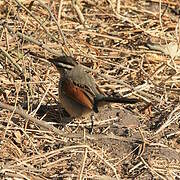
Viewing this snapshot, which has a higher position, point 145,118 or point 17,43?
point 17,43

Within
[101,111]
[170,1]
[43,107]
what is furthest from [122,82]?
[170,1]

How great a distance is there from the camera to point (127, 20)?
8.82 meters

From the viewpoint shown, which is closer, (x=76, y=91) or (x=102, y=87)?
(x=76, y=91)

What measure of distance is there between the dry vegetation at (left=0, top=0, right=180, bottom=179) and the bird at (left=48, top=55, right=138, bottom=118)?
0.67ft

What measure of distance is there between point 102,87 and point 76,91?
78 centimetres

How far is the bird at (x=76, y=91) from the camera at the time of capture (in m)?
6.71

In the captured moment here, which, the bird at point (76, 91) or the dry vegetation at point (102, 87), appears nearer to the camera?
the dry vegetation at point (102, 87)

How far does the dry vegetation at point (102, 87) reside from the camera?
5988 mm

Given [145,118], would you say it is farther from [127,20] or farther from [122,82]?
[127,20]

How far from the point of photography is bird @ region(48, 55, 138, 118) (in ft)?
22.0

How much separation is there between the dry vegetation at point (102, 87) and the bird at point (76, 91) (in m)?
0.20

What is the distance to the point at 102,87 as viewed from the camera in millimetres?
7504

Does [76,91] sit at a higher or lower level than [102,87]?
higher

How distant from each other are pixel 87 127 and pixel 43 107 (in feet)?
1.85
